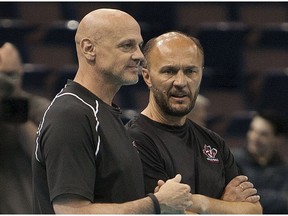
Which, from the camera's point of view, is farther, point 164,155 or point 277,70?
point 277,70

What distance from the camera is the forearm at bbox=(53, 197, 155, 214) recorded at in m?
3.00

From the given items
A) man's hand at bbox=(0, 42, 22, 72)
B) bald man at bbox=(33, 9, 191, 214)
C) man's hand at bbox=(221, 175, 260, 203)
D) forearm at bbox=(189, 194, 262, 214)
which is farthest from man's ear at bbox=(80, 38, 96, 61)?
man's hand at bbox=(0, 42, 22, 72)

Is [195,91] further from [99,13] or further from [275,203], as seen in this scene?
[275,203]

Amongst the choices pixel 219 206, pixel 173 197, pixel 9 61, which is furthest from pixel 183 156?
pixel 9 61

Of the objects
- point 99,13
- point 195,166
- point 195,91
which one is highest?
point 99,13

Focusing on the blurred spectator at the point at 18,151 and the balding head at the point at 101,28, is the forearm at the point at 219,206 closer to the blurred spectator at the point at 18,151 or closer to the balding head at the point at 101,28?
the balding head at the point at 101,28

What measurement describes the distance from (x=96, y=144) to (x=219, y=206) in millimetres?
855

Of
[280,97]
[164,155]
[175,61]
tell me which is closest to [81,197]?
[164,155]

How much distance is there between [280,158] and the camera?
6.39m

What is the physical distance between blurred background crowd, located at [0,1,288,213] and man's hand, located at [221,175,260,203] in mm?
3801

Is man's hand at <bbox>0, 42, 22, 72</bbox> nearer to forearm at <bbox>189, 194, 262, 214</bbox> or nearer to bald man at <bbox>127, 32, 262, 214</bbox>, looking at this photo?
bald man at <bbox>127, 32, 262, 214</bbox>

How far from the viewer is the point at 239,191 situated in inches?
150

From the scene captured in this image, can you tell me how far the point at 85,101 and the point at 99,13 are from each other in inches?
14.8

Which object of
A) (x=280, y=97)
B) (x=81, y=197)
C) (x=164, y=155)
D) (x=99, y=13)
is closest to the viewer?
(x=81, y=197)
